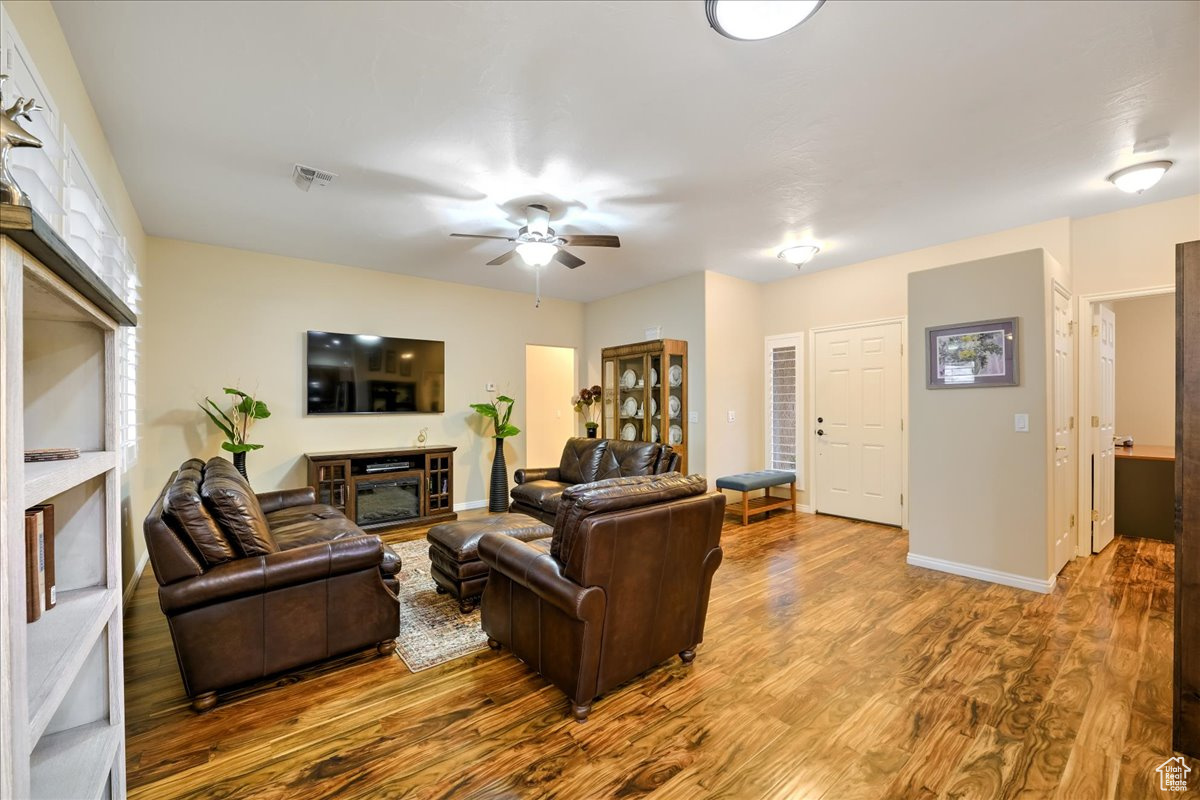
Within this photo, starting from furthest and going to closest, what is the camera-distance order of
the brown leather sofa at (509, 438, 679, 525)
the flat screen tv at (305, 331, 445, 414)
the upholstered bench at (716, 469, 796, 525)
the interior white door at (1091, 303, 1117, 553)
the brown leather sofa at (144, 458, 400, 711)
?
the upholstered bench at (716, 469, 796, 525), the flat screen tv at (305, 331, 445, 414), the brown leather sofa at (509, 438, 679, 525), the interior white door at (1091, 303, 1117, 553), the brown leather sofa at (144, 458, 400, 711)

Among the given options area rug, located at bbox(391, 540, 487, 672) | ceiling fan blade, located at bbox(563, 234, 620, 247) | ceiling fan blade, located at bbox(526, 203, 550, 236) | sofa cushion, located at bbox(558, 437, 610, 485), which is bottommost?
area rug, located at bbox(391, 540, 487, 672)

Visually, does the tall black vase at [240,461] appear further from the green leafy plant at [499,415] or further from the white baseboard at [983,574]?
the white baseboard at [983,574]

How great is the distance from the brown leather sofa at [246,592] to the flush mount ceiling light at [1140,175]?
4958 mm

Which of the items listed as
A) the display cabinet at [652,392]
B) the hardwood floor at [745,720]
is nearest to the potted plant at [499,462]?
the display cabinet at [652,392]

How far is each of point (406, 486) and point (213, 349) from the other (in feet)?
7.11

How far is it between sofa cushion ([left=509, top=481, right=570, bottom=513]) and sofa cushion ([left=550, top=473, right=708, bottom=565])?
2.24m

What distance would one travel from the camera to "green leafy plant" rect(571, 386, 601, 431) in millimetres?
6484

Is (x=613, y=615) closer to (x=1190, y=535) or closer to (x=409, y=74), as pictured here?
(x=1190, y=535)

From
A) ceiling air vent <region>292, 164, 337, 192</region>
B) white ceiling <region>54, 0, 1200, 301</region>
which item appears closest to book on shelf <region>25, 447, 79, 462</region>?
white ceiling <region>54, 0, 1200, 301</region>

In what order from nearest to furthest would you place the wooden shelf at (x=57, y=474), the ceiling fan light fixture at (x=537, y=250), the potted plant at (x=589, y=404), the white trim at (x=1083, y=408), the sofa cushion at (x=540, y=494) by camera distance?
the wooden shelf at (x=57, y=474)
the ceiling fan light fixture at (x=537, y=250)
the white trim at (x=1083, y=408)
the sofa cushion at (x=540, y=494)
the potted plant at (x=589, y=404)

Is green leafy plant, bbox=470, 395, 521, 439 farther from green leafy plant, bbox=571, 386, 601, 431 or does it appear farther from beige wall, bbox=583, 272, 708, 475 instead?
beige wall, bbox=583, 272, 708, 475

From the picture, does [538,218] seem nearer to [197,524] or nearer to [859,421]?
[197,524]

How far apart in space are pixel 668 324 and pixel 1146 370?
5238 mm

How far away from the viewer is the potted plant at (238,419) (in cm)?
448
